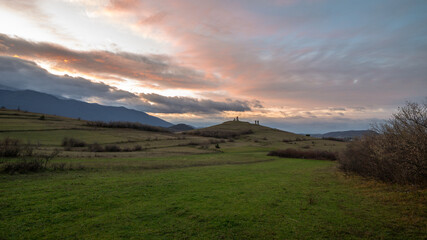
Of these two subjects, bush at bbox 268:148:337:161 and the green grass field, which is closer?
the green grass field

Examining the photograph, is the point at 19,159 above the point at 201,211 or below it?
above

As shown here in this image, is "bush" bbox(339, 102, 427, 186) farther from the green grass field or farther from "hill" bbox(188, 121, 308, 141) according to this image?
"hill" bbox(188, 121, 308, 141)

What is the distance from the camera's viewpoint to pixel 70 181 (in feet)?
51.2

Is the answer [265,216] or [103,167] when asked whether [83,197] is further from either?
[103,167]

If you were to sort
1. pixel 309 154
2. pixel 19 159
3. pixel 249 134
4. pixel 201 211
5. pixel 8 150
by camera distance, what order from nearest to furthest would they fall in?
pixel 201 211, pixel 19 159, pixel 8 150, pixel 309 154, pixel 249 134

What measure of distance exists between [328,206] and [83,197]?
1335 centimetres

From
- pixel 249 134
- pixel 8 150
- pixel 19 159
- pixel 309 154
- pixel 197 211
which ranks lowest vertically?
pixel 309 154

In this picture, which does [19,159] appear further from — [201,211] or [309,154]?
[309,154]

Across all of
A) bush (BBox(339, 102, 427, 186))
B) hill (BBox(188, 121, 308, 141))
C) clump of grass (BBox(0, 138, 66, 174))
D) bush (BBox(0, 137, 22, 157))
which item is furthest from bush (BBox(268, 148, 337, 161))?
hill (BBox(188, 121, 308, 141))

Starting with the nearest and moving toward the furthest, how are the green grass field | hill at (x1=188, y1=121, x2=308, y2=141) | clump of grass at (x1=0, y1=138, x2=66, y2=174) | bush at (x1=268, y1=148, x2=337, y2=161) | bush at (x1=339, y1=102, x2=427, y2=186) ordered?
the green grass field < bush at (x1=339, y1=102, x2=427, y2=186) < clump of grass at (x1=0, y1=138, x2=66, y2=174) < bush at (x1=268, y1=148, x2=337, y2=161) < hill at (x1=188, y1=121, x2=308, y2=141)

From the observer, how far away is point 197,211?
34.5ft

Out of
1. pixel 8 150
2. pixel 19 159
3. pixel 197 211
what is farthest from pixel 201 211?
pixel 8 150

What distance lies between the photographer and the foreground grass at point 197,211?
8109 millimetres

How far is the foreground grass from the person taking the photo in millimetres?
8109
